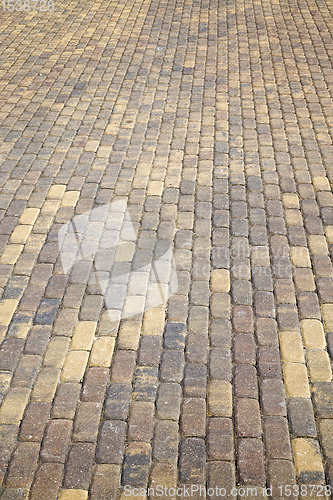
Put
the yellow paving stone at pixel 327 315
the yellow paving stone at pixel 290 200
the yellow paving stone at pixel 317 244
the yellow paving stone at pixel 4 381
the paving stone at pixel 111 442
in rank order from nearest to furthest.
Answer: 1. the paving stone at pixel 111 442
2. the yellow paving stone at pixel 4 381
3. the yellow paving stone at pixel 327 315
4. the yellow paving stone at pixel 317 244
5. the yellow paving stone at pixel 290 200

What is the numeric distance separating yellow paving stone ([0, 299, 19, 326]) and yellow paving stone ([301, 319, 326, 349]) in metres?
2.36

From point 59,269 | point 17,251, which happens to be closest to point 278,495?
point 59,269

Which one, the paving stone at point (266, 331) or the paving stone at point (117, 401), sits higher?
the paving stone at point (266, 331)

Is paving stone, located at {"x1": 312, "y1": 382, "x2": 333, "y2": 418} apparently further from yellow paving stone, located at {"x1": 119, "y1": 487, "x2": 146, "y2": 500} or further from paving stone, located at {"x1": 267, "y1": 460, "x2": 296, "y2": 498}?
yellow paving stone, located at {"x1": 119, "y1": 487, "x2": 146, "y2": 500}

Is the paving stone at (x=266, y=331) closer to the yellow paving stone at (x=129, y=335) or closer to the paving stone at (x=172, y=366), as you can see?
the paving stone at (x=172, y=366)

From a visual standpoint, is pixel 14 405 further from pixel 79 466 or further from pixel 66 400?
pixel 79 466

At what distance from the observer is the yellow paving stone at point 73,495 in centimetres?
248

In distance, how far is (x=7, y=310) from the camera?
3484 mm

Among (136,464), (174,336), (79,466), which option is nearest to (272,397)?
(174,336)

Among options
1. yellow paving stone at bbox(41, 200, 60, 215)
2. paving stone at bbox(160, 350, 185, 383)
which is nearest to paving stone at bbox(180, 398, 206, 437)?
paving stone at bbox(160, 350, 185, 383)

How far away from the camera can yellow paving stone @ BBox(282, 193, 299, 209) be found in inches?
172

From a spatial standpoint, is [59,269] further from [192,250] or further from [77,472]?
[77,472]

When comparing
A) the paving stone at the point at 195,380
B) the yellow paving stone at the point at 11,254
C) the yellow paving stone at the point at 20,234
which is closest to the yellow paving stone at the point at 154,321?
the paving stone at the point at 195,380

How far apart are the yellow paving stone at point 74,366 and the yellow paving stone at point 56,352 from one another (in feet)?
0.15
